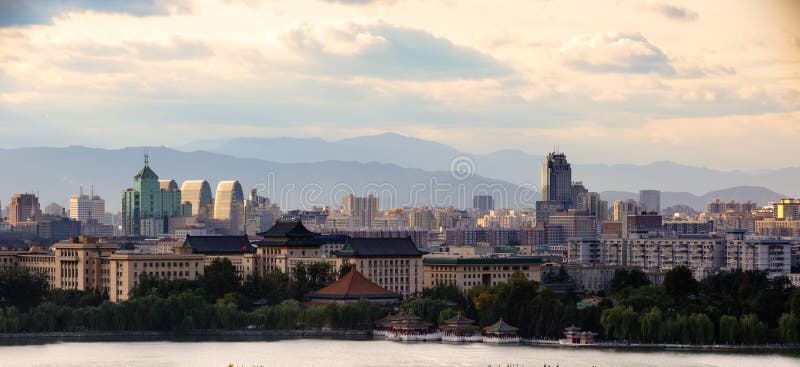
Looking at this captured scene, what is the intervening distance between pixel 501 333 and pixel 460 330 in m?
1.77

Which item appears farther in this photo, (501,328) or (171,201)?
(171,201)

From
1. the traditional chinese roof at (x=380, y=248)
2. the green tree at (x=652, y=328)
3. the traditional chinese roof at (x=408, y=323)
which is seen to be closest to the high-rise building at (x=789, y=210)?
the traditional chinese roof at (x=380, y=248)

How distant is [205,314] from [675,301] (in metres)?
15.7

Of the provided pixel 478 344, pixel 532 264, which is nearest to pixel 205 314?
pixel 478 344

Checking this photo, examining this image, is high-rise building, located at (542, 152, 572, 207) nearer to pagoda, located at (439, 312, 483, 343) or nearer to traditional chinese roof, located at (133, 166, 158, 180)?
traditional chinese roof, located at (133, 166, 158, 180)

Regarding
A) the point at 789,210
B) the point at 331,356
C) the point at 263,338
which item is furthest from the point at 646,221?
the point at 331,356

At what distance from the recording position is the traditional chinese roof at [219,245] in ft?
268

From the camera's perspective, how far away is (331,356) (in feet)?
175

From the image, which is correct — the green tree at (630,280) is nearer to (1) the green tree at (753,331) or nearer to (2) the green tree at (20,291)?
(1) the green tree at (753,331)

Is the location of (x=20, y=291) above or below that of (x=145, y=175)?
below

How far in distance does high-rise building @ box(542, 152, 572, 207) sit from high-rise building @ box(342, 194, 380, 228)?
660 inches

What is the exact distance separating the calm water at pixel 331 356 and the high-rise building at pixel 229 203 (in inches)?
5001

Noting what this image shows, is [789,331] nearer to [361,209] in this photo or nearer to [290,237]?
[290,237]

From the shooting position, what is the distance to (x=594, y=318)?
196 feet
